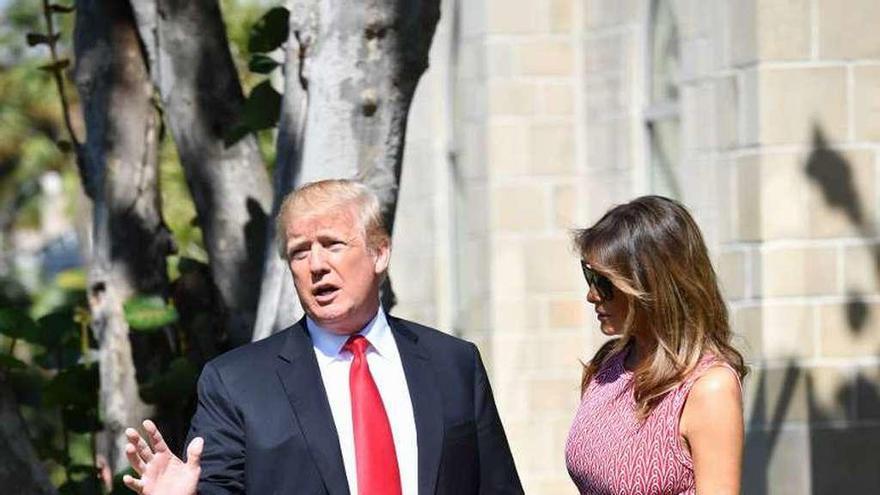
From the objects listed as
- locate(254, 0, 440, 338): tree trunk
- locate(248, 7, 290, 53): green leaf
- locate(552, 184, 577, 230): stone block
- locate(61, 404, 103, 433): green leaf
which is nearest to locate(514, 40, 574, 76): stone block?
locate(552, 184, 577, 230): stone block

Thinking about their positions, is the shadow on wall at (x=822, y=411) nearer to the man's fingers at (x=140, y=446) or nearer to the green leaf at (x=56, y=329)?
the green leaf at (x=56, y=329)

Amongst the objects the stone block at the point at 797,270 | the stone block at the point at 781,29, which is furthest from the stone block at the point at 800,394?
the stone block at the point at 781,29

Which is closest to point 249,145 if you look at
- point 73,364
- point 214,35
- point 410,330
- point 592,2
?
point 214,35

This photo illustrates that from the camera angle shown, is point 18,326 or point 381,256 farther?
point 18,326

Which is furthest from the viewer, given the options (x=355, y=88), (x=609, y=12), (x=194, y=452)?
(x=609, y=12)

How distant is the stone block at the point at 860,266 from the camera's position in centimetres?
757

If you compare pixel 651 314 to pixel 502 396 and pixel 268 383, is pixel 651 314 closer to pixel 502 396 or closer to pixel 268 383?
pixel 268 383

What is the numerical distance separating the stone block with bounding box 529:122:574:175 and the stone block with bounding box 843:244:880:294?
3352mm

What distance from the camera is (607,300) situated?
14.8ft

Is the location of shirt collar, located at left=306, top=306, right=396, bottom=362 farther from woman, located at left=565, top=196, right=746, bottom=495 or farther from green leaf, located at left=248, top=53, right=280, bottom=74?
green leaf, located at left=248, top=53, right=280, bottom=74

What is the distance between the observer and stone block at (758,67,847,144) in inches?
296

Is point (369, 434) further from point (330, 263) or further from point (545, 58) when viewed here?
point (545, 58)

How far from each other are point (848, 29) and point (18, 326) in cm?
320

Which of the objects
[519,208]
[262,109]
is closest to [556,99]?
[519,208]
